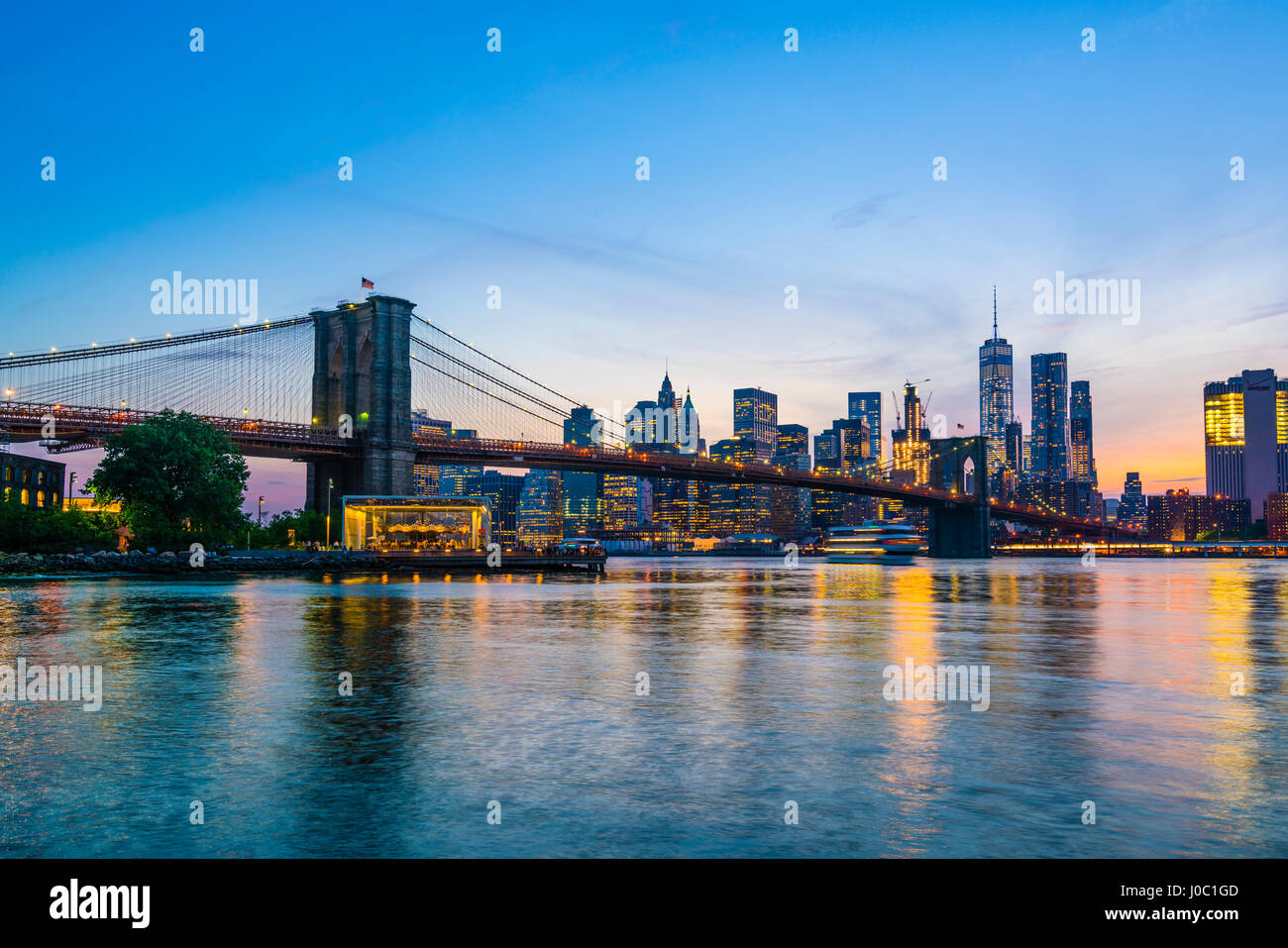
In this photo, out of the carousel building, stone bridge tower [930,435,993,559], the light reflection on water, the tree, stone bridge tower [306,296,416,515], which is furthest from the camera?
stone bridge tower [930,435,993,559]

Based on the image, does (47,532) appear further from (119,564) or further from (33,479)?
(33,479)

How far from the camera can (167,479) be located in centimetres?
7894

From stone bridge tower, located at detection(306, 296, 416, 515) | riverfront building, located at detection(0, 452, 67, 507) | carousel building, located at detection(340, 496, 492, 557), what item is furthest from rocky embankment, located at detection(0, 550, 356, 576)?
riverfront building, located at detection(0, 452, 67, 507)

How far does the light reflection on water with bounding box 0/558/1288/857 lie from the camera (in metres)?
8.74

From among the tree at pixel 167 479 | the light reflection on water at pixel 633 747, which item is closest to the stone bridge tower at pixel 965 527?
the tree at pixel 167 479

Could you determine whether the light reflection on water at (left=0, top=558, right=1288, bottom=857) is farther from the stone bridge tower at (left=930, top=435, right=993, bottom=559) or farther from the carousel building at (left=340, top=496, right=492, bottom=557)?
the stone bridge tower at (left=930, top=435, right=993, bottom=559)

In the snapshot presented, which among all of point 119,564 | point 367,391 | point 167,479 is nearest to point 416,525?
point 367,391

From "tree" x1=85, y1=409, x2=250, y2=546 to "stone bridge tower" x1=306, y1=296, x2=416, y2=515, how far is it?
56.5 ft

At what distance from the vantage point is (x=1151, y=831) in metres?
8.87

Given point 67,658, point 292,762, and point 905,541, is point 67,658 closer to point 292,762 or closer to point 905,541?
point 292,762

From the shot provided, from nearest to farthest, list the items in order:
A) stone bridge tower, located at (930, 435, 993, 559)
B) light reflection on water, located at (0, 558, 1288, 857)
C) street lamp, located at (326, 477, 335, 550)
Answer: light reflection on water, located at (0, 558, 1288, 857) → street lamp, located at (326, 477, 335, 550) → stone bridge tower, located at (930, 435, 993, 559)

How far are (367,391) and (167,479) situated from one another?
85.6ft
